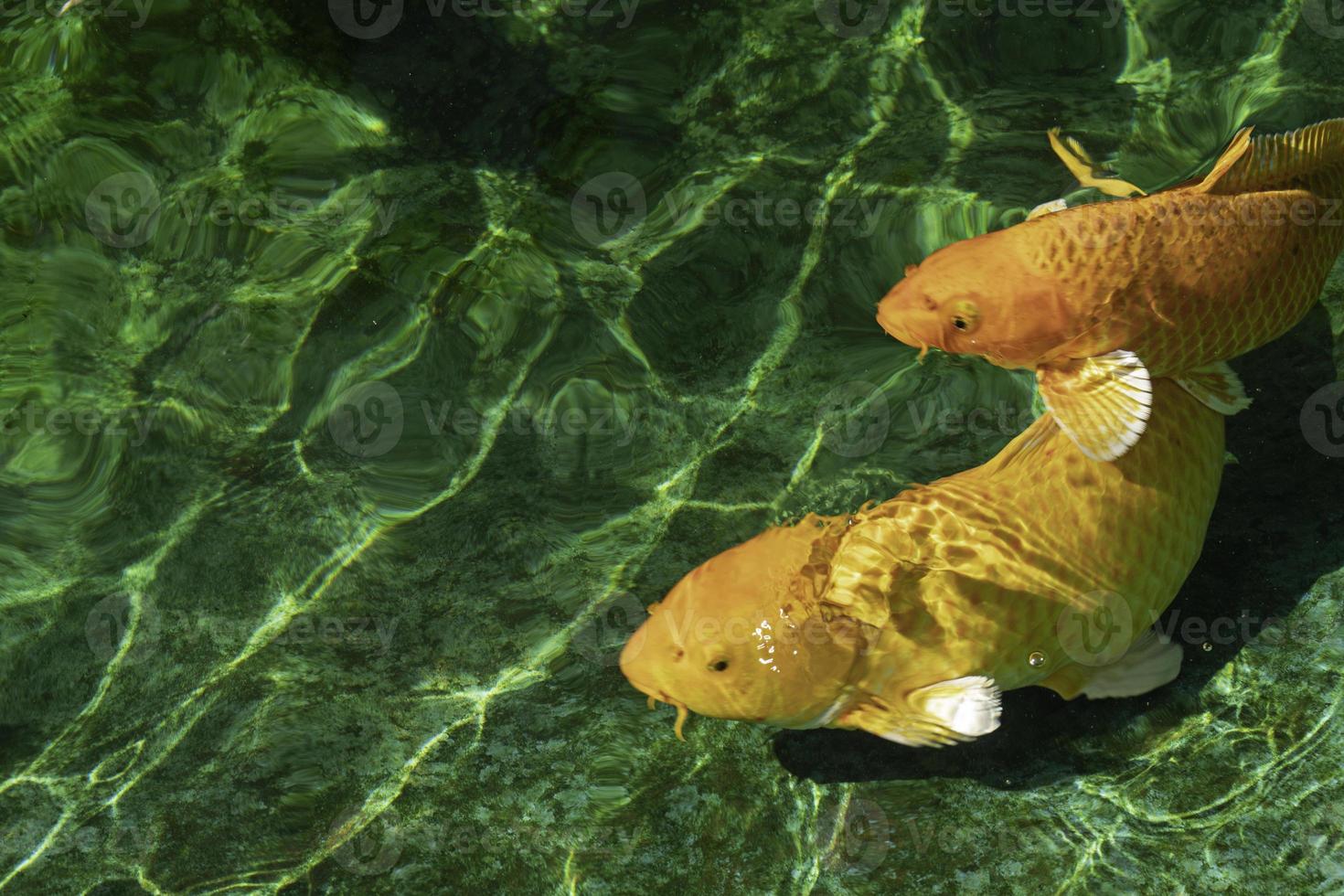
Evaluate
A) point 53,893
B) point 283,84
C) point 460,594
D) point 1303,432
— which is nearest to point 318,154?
point 283,84

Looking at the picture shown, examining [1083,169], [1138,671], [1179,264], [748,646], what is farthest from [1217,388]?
[748,646]

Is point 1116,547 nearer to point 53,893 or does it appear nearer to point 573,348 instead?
point 573,348

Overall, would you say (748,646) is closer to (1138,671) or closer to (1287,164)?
(1138,671)

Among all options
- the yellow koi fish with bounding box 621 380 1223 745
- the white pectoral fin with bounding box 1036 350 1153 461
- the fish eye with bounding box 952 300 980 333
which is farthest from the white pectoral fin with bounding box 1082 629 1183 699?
the fish eye with bounding box 952 300 980 333

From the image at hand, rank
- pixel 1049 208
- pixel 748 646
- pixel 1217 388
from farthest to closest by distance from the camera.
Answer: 1. pixel 1049 208
2. pixel 1217 388
3. pixel 748 646

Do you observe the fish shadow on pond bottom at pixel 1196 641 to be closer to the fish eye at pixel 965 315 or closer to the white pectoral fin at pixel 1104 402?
the white pectoral fin at pixel 1104 402

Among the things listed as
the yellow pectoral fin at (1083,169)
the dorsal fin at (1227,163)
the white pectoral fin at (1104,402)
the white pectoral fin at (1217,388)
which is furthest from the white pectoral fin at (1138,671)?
the yellow pectoral fin at (1083,169)
